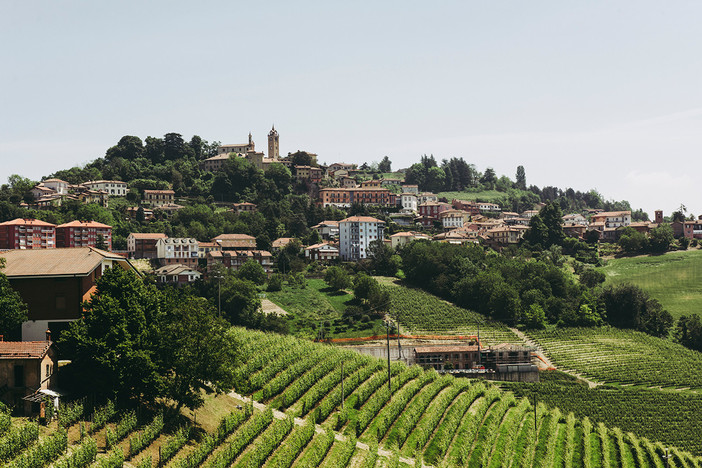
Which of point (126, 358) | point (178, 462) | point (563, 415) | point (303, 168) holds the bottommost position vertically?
point (563, 415)

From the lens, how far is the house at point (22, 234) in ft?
318

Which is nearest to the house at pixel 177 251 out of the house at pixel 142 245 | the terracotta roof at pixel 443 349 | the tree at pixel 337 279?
the house at pixel 142 245

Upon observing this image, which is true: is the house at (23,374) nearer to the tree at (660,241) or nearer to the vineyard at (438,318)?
the vineyard at (438,318)

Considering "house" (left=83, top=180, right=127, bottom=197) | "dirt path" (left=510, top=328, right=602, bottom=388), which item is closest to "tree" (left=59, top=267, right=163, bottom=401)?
"dirt path" (left=510, top=328, right=602, bottom=388)

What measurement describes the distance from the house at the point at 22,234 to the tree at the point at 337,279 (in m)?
35.9

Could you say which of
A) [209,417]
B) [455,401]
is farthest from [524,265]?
[209,417]

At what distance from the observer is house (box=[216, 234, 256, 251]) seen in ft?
352

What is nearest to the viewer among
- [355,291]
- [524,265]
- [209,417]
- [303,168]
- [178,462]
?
[178,462]

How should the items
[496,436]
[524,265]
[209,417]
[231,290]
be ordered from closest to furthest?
[209,417]
[496,436]
[231,290]
[524,265]

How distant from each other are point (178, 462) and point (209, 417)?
5.51 meters

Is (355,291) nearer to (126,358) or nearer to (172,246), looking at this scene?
(172,246)

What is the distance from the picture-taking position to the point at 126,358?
104ft

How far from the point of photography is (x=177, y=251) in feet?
333

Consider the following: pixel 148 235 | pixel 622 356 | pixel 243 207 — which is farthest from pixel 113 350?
pixel 243 207
